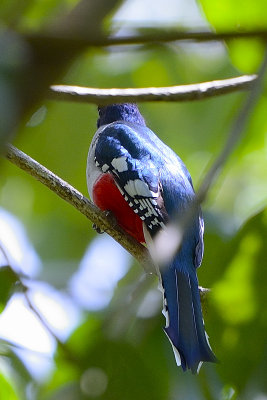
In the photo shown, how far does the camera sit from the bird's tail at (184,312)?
249 cm

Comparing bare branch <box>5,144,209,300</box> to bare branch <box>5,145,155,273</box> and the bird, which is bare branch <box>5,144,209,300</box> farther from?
the bird

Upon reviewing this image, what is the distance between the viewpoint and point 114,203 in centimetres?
387

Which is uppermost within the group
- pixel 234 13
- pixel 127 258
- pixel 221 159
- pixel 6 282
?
pixel 234 13

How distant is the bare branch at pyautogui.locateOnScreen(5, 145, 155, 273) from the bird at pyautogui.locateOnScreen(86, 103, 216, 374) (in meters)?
0.11

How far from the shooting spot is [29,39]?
0.65 metres

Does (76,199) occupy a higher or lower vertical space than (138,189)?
higher

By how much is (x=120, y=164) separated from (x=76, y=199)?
0.80 metres

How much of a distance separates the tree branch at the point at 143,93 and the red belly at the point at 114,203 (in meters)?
2.28

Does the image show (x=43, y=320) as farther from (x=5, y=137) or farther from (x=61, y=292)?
(x=61, y=292)

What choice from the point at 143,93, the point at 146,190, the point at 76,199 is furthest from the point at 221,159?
the point at 146,190

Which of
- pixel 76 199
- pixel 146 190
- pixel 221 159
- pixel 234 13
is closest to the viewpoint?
pixel 221 159

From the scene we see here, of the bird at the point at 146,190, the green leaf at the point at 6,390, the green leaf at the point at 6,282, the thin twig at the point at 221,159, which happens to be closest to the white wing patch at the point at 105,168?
the bird at the point at 146,190

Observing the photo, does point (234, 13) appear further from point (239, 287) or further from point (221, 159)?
point (221, 159)

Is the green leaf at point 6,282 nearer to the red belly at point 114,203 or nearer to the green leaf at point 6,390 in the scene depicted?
the green leaf at point 6,390
